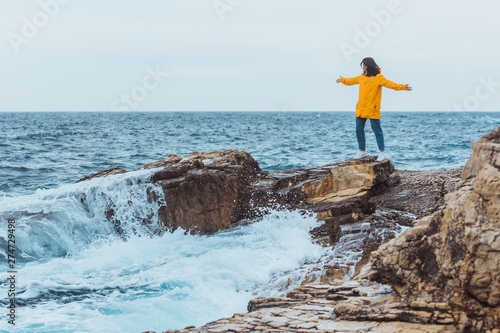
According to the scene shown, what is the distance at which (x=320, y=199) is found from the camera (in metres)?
8.43

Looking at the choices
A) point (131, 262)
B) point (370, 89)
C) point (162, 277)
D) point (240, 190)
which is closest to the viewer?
point (162, 277)

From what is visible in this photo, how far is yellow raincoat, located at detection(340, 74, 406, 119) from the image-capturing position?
27.4ft

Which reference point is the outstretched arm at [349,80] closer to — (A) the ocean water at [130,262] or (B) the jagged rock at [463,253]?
(A) the ocean water at [130,262]

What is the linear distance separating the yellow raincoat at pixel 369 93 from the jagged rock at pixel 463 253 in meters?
4.36

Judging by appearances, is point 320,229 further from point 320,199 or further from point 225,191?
point 225,191

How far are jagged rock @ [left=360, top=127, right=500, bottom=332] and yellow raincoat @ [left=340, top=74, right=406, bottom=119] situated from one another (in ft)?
14.3

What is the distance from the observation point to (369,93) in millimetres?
8500

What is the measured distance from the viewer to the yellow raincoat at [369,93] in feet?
27.4

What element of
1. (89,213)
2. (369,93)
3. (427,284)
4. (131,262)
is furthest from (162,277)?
(369,93)

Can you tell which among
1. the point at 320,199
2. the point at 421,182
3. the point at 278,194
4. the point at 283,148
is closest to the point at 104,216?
the point at 278,194

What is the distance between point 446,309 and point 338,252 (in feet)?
9.87

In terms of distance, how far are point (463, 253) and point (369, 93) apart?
17.6ft

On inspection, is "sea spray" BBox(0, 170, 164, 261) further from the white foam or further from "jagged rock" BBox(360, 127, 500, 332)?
"jagged rock" BBox(360, 127, 500, 332)

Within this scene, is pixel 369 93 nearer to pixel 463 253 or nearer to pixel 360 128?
pixel 360 128
